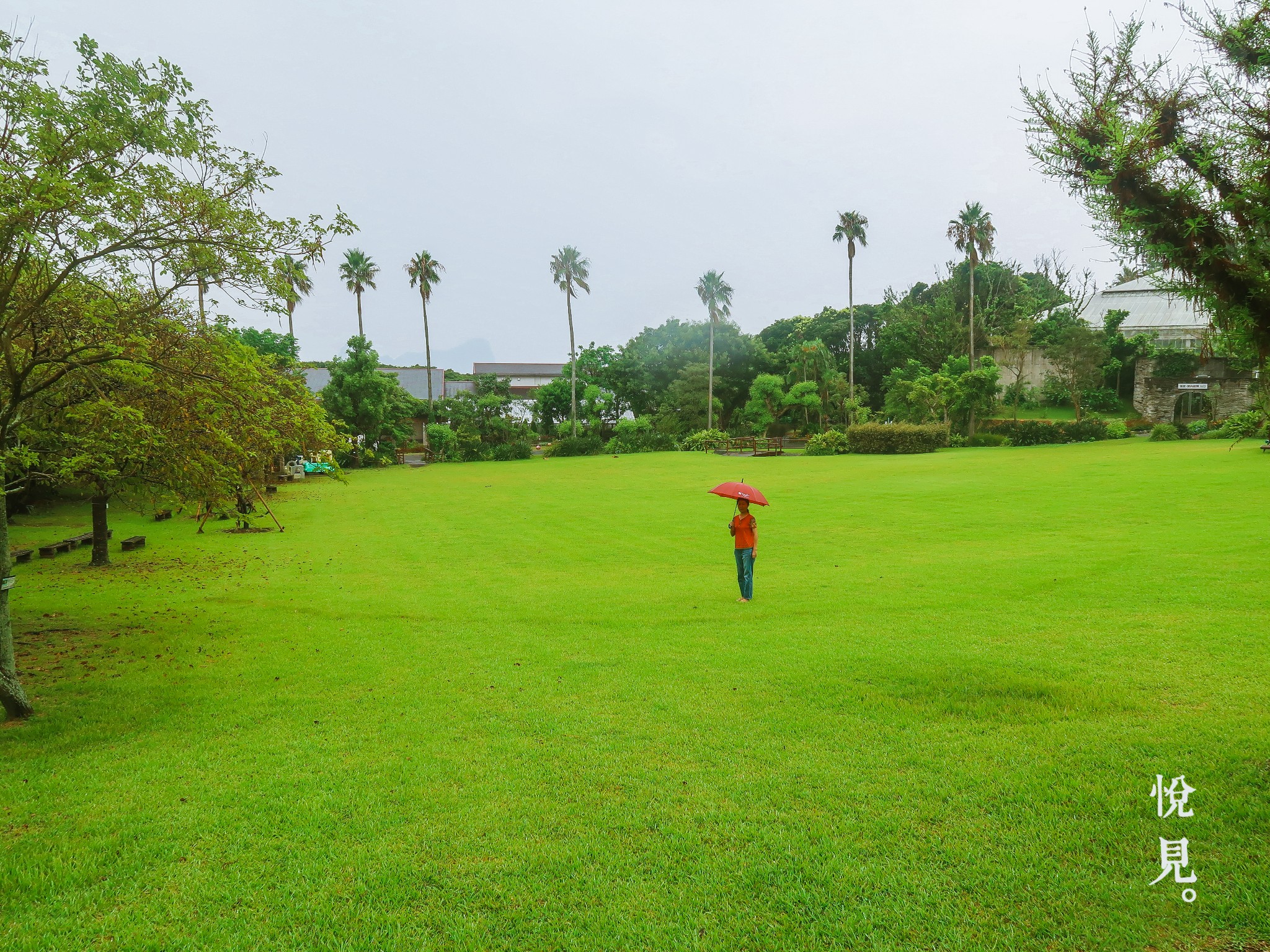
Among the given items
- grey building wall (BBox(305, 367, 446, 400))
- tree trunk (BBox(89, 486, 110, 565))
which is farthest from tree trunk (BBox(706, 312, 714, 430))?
tree trunk (BBox(89, 486, 110, 565))

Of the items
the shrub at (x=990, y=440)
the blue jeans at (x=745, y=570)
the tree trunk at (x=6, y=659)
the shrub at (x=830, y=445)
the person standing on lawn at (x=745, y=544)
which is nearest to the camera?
the tree trunk at (x=6, y=659)

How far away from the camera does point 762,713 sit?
6957mm

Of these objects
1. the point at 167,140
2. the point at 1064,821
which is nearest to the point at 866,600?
the point at 1064,821

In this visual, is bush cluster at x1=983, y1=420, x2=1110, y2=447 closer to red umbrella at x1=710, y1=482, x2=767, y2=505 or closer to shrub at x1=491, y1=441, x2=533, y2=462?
shrub at x1=491, y1=441, x2=533, y2=462

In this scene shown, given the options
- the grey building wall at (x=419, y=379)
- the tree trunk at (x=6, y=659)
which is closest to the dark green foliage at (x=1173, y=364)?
the tree trunk at (x=6, y=659)

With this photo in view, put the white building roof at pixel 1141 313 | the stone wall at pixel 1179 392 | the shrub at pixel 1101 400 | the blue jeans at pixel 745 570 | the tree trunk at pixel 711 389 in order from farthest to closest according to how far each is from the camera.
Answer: the tree trunk at pixel 711 389 < the shrub at pixel 1101 400 < the white building roof at pixel 1141 313 < the stone wall at pixel 1179 392 < the blue jeans at pixel 745 570

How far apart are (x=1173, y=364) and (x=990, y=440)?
13.9 metres

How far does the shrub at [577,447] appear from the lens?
5672cm

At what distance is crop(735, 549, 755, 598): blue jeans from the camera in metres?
11.8

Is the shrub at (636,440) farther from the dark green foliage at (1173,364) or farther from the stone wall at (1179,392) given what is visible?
the dark green foliage at (1173,364)

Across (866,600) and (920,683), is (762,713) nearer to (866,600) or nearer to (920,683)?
(920,683)

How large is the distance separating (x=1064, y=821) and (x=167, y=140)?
30.6 ft

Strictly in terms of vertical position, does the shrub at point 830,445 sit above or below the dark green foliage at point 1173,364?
below

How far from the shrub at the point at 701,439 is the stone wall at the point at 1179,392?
2959 cm
